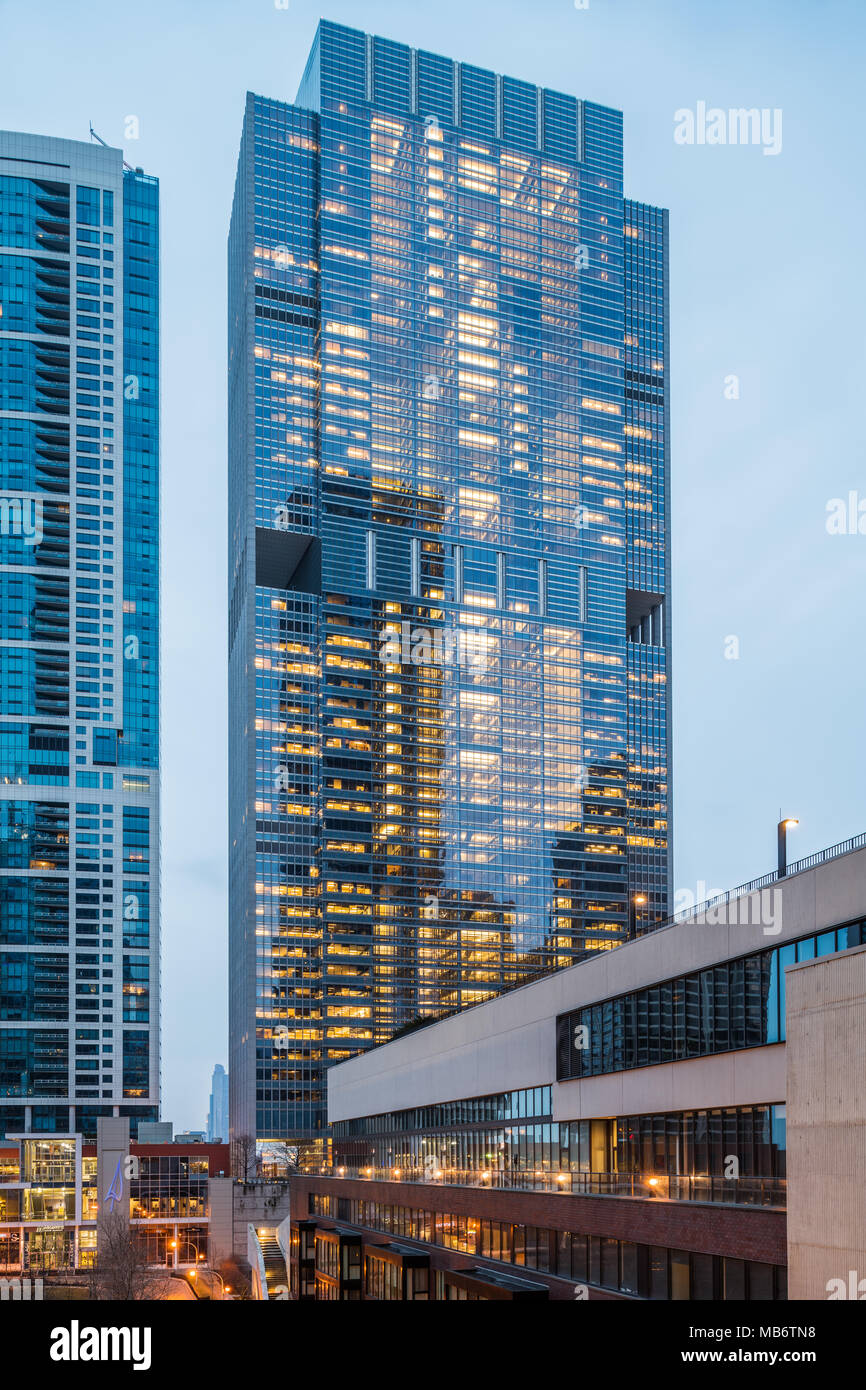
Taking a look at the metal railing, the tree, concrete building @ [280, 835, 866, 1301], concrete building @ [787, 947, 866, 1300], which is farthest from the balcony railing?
the tree

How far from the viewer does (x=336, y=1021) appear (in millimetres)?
191500

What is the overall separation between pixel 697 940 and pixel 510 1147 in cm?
1969

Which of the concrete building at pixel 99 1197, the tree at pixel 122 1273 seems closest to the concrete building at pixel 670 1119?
the tree at pixel 122 1273

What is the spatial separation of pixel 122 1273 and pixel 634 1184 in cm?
5992

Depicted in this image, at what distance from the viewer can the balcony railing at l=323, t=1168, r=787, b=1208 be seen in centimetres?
2761

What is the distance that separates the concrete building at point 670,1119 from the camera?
23469 mm

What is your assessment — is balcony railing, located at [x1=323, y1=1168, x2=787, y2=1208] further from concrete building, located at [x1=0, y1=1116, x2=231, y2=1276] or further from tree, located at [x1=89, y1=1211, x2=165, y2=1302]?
concrete building, located at [x1=0, y1=1116, x2=231, y2=1276]

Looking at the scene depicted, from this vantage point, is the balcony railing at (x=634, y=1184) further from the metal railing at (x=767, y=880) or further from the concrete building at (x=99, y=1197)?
the concrete building at (x=99, y=1197)

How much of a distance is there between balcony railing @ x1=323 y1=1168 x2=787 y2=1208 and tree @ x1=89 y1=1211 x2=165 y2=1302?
34.2 meters

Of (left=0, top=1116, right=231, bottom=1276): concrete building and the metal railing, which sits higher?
the metal railing

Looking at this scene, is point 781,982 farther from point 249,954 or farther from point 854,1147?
point 249,954

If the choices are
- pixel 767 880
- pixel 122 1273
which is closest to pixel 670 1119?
pixel 767 880

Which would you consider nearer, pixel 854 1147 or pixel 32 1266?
pixel 854 1147
